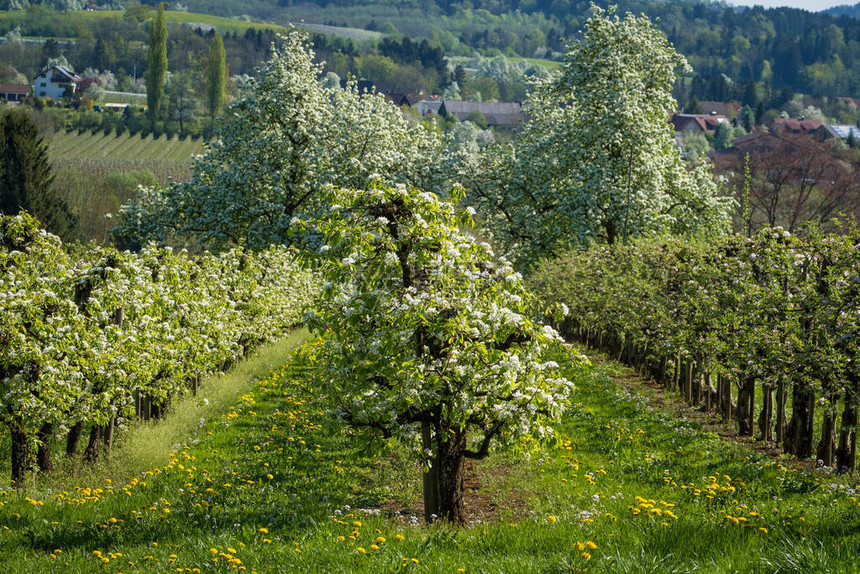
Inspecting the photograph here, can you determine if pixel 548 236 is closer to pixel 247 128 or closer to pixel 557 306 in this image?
pixel 247 128

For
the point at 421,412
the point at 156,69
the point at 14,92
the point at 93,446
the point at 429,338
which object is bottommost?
the point at 93,446

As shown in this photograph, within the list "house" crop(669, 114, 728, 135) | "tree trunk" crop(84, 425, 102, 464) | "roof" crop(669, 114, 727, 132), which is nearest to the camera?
"tree trunk" crop(84, 425, 102, 464)

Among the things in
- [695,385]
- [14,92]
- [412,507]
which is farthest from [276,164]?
[14,92]

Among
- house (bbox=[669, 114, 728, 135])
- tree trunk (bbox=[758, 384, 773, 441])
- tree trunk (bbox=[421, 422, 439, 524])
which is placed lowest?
tree trunk (bbox=[758, 384, 773, 441])

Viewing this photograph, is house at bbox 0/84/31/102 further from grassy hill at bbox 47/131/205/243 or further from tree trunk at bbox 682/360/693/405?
tree trunk at bbox 682/360/693/405

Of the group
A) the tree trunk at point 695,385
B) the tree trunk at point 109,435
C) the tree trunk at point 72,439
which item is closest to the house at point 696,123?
the tree trunk at point 695,385

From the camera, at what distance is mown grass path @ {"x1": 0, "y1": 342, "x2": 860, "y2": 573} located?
24.0 ft

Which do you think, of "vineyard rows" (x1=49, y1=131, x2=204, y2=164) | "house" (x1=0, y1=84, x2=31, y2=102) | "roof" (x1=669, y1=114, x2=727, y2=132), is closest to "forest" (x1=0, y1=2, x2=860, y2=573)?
"vineyard rows" (x1=49, y1=131, x2=204, y2=164)

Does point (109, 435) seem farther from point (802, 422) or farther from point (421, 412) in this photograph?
point (802, 422)

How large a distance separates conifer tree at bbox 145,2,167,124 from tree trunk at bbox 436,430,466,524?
16286 centimetres

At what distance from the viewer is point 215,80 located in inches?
6762

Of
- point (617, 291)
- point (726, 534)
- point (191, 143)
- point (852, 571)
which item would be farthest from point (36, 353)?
point (191, 143)

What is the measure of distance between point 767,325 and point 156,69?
170804 mm

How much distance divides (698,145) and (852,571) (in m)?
151
